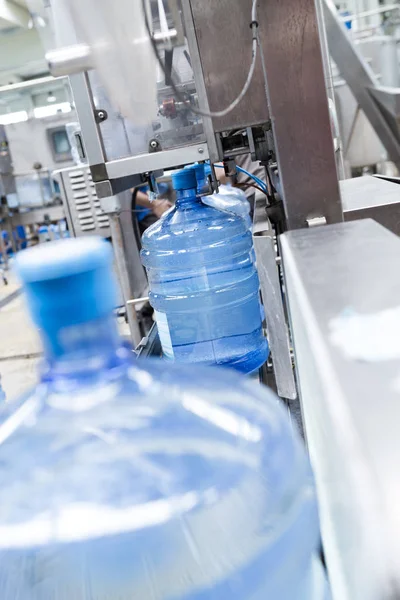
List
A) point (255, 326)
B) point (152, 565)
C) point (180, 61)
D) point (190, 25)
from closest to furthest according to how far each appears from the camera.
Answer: point (152, 565), point (190, 25), point (180, 61), point (255, 326)

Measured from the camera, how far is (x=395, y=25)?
3.87 m

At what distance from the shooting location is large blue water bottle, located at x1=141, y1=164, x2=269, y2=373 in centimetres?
153

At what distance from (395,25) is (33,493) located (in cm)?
444

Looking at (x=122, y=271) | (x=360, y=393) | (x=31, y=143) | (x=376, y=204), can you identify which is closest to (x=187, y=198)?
(x=376, y=204)

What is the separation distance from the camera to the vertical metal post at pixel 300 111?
86 centimetres

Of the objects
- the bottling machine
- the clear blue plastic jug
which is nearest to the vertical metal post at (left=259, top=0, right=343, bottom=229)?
the bottling machine

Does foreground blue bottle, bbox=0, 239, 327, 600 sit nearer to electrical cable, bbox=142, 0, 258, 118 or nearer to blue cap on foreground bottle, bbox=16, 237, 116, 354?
blue cap on foreground bottle, bbox=16, 237, 116, 354

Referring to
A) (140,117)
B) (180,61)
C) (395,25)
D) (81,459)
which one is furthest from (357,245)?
(395,25)

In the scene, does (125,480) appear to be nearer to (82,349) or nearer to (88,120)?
(82,349)

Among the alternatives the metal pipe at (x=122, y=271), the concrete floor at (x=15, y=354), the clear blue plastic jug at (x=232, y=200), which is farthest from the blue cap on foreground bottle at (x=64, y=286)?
the concrete floor at (x=15, y=354)

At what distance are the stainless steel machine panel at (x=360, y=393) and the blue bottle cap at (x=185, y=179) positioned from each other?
0.81m

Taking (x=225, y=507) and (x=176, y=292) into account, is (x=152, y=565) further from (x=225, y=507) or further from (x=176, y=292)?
(x=176, y=292)

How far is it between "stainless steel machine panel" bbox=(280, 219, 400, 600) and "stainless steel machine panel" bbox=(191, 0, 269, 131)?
1.56 feet

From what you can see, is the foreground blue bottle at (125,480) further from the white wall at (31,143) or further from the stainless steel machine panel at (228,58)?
the white wall at (31,143)
